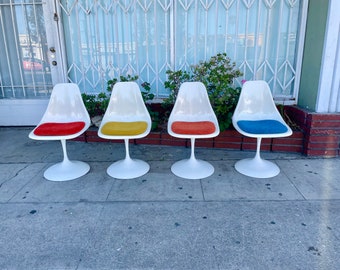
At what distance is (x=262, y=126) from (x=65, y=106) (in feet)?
6.52

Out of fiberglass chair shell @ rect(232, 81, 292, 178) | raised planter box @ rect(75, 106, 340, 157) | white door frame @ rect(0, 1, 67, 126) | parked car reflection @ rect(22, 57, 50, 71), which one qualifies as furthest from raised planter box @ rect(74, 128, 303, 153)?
parked car reflection @ rect(22, 57, 50, 71)

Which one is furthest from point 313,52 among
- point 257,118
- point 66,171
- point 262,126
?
point 66,171

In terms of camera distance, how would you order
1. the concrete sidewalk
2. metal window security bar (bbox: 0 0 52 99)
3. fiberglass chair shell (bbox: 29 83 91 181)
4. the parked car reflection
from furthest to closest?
the parked car reflection < metal window security bar (bbox: 0 0 52 99) < fiberglass chair shell (bbox: 29 83 91 181) < the concrete sidewalk

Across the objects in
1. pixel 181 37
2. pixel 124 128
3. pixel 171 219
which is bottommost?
pixel 171 219

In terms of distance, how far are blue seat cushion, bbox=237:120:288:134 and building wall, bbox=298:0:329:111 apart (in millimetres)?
682

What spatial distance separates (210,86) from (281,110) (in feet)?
3.10

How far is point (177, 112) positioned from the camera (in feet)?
8.79

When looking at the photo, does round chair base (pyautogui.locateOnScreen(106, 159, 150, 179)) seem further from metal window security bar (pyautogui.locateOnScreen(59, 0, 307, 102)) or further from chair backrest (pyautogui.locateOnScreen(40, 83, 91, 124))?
metal window security bar (pyautogui.locateOnScreen(59, 0, 307, 102))

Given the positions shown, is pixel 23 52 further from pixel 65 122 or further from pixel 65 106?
pixel 65 122

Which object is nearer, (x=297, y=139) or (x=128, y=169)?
(x=128, y=169)

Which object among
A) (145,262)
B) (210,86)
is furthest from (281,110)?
(145,262)

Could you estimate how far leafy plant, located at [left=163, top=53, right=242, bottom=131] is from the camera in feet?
9.41

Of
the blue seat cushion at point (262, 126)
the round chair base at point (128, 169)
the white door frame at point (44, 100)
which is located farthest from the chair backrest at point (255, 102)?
the white door frame at point (44, 100)

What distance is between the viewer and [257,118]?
2650 millimetres
